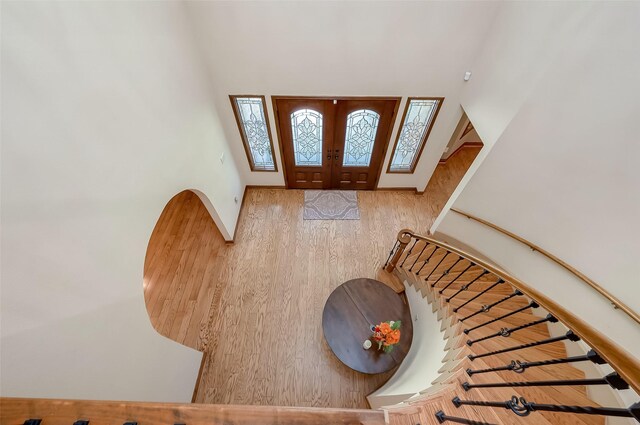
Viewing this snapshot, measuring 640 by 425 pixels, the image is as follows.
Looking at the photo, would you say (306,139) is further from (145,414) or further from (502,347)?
(145,414)

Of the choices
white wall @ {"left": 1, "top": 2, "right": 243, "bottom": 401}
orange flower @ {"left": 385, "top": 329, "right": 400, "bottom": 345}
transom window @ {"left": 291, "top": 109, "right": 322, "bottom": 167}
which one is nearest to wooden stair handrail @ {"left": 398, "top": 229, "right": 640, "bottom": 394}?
orange flower @ {"left": 385, "top": 329, "right": 400, "bottom": 345}

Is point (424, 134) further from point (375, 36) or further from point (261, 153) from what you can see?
point (261, 153)

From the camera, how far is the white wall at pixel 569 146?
1.85m

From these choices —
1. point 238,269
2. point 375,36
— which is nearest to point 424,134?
point 375,36

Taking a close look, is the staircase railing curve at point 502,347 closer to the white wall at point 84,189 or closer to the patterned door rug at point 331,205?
the patterned door rug at point 331,205

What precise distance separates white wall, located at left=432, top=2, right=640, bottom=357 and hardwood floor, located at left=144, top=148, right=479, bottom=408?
1.92 metres

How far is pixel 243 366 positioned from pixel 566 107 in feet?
13.4

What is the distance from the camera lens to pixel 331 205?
4914mm

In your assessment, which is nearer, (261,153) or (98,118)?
(98,118)

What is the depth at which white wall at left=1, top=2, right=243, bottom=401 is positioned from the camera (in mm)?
1252

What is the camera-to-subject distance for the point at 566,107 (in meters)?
2.17

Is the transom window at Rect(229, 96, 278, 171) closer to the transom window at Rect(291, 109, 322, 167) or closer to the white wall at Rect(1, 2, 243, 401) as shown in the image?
the transom window at Rect(291, 109, 322, 167)

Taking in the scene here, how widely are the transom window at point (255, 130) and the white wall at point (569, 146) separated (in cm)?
288

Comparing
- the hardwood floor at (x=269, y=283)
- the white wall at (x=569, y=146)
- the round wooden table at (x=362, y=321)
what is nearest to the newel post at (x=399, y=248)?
the hardwood floor at (x=269, y=283)
